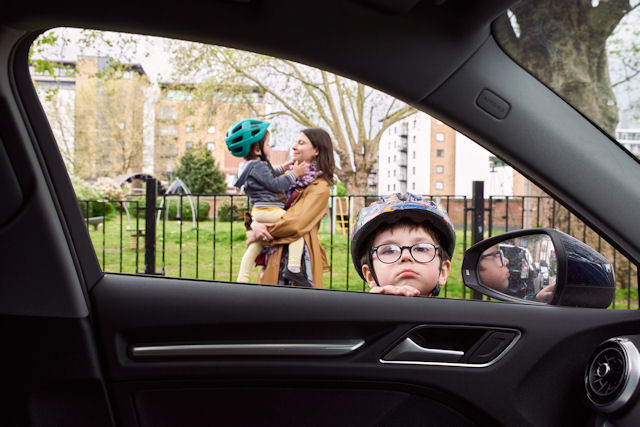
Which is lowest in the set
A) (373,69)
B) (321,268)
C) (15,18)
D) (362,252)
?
(321,268)

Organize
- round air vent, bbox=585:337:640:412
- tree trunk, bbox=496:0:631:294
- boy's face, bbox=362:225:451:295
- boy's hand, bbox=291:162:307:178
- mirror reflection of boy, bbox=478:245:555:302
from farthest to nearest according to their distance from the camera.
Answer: boy's hand, bbox=291:162:307:178
boy's face, bbox=362:225:451:295
mirror reflection of boy, bbox=478:245:555:302
tree trunk, bbox=496:0:631:294
round air vent, bbox=585:337:640:412

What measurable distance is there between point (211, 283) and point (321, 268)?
273 centimetres

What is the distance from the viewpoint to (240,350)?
1426mm

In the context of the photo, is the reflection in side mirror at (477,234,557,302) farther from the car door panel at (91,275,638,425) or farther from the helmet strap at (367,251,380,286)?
the helmet strap at (367,251,380,286)

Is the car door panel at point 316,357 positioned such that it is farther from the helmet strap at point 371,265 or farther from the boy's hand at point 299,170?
the boy's hand at point 299,170

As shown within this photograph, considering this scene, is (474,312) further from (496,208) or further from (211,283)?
(496,208)

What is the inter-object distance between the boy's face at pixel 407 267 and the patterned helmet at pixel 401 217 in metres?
0.04

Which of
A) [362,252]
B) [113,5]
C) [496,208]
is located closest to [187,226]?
[496,208]

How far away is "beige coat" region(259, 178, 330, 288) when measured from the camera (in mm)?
4074

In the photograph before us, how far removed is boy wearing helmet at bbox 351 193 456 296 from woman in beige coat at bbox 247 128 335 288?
2335mm

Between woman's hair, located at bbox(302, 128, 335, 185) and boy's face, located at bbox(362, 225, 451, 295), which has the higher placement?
woman's hair, located at bbox(302, 128, 335, 185)

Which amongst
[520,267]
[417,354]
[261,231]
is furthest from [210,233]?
[520,267]

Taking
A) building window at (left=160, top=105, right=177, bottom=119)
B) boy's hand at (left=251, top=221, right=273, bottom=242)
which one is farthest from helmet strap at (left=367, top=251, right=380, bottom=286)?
building window at (left=160, top=105, right=177, bottom=119)

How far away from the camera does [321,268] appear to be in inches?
A: 167
